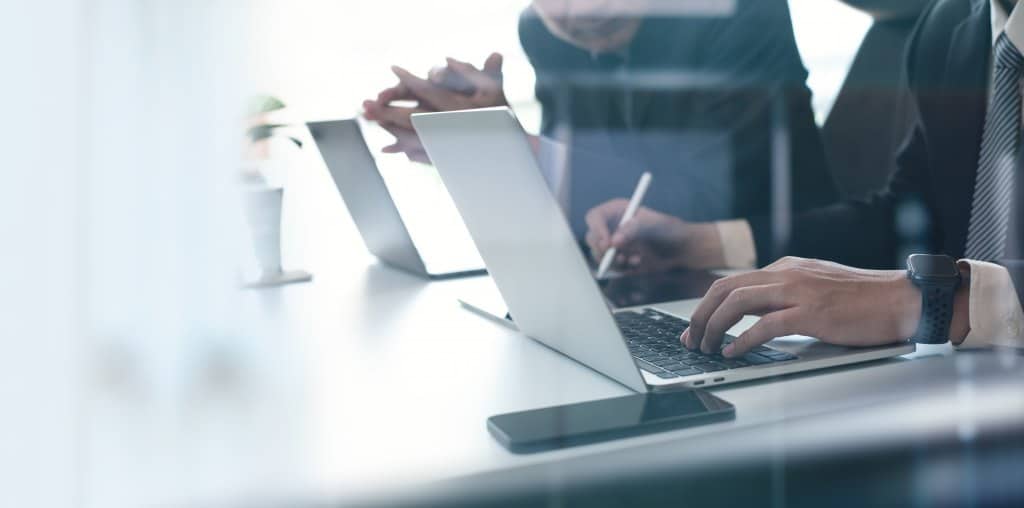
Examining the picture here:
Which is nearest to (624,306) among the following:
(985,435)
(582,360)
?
(582,360)

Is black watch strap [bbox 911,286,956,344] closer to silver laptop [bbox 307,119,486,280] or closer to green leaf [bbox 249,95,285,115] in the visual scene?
silver laptop [bbox 307,119,486,280]

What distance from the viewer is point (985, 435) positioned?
0.54 meters

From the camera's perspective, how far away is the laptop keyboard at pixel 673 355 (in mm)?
544

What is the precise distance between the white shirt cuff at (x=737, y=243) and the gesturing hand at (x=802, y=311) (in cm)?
39

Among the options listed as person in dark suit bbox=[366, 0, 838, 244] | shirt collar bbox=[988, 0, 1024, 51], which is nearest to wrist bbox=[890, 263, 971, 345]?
shirt collar bbox=[988, 0, 1024, 51]

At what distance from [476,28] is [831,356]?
0.90 meters

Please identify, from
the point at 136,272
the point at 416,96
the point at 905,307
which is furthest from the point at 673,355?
the point at 416,96

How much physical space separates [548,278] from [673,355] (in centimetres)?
10

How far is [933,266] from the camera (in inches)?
25.8

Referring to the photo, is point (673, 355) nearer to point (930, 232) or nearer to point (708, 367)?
point (708, 367)

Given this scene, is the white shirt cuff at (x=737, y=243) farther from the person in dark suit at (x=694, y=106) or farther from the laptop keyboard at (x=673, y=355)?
the laptop keyboard at (x=673, y=355)

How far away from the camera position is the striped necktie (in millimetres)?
938

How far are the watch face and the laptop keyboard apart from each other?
0.16m

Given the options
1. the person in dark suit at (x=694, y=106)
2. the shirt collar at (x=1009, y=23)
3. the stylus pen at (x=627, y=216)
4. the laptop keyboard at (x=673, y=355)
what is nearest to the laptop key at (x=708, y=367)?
the laptop keyboard at (x=673, y=355)
